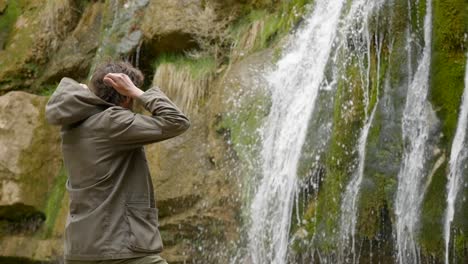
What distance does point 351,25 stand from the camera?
6.04m

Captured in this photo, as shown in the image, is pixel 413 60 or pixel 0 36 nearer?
pixel 413 60

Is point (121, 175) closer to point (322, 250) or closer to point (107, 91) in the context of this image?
point (107, 91)

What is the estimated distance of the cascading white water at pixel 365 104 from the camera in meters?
5.30

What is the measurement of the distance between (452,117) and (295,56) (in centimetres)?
166

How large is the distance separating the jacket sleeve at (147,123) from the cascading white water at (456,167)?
8.34 feet

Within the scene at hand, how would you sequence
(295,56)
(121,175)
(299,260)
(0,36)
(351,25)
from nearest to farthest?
(121,175), (299,260), (351,25), (295,56), (0,36)

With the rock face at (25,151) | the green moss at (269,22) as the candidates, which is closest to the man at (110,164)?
the green moss at (269,22)

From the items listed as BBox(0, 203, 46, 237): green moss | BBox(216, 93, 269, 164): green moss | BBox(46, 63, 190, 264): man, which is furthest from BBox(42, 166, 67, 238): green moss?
BBox(46, 63, 190, 264): man

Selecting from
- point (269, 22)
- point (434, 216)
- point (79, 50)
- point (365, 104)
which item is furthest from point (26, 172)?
point (434, 216)

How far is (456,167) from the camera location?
512cm

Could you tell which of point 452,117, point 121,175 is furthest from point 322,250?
point 121,175

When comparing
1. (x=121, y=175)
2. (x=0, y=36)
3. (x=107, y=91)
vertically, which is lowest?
(x=121, y=175)

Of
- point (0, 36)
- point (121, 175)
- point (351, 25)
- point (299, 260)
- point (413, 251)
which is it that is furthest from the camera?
point (0, 36)

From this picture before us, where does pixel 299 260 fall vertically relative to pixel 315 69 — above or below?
below
